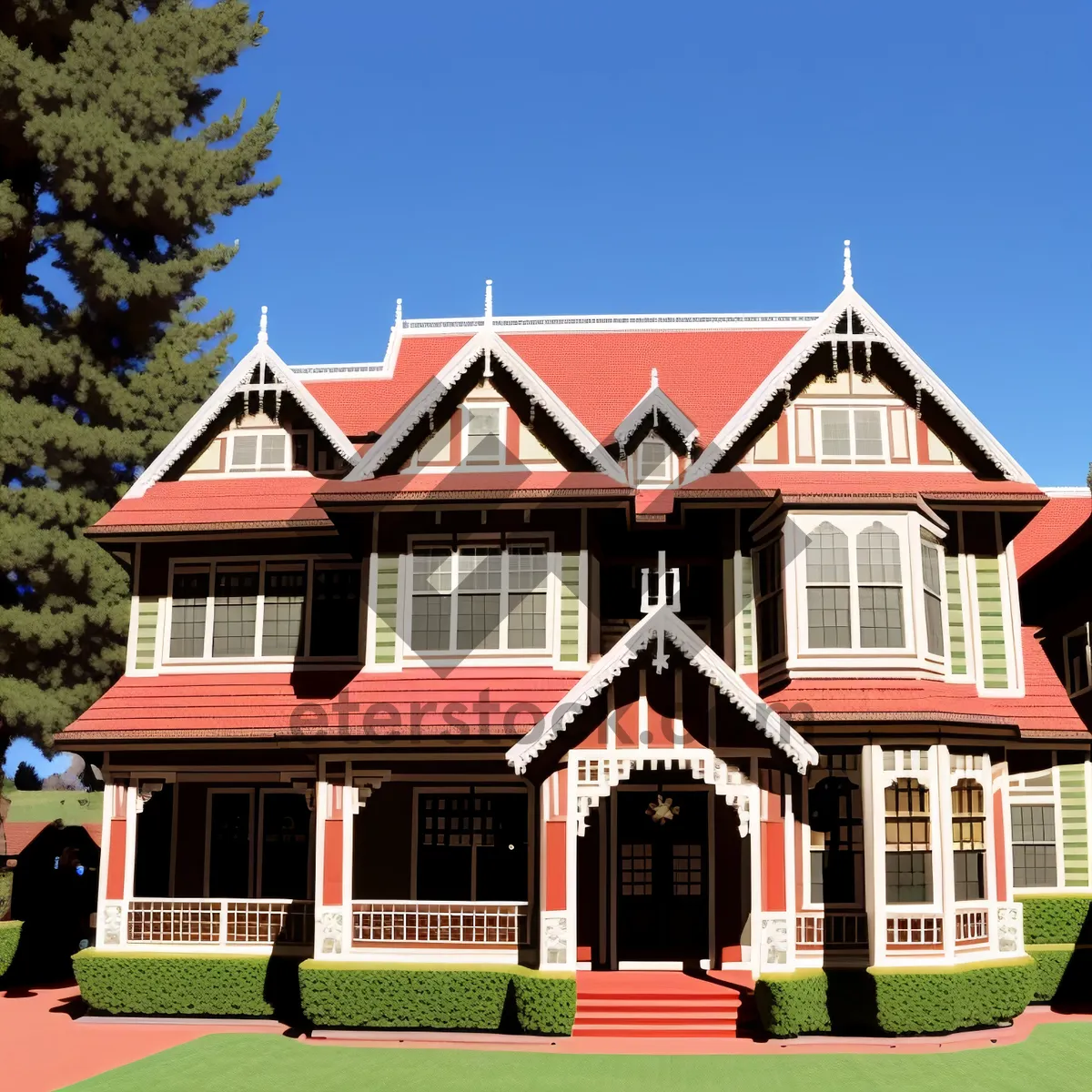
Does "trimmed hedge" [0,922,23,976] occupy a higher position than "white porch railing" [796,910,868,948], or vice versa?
"white porch railing" [796,910,868,948]

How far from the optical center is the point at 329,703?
2247 cm

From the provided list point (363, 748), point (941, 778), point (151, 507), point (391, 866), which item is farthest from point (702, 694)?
point (151, 507)

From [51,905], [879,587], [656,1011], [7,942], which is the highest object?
[879,587]

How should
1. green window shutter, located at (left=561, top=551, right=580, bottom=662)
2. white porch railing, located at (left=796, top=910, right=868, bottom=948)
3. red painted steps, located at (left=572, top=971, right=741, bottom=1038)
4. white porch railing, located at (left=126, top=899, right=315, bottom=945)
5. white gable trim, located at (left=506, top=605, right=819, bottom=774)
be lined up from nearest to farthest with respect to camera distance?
red painted steps, located at (left=572, top=971, right=741, bottom=1038)
white gable trim, located at (left=506, top=605, right=819, bottom=774)
white porch railing, located at (left=796, top=910, right=868, bottom=948)
white porch railing, located at (left=126, top=899, right=315, bottom=945)
green window shutter, located at (left=561, top=551, right=580, bottom=662)

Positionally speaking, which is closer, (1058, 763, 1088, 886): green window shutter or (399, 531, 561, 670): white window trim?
(399, 531, 561, 670): white window trim

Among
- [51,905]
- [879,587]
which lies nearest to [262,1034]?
[51,905]

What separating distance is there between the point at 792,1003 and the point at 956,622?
25.2ft

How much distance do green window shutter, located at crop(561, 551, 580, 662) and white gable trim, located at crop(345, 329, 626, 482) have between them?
1752 millimetres

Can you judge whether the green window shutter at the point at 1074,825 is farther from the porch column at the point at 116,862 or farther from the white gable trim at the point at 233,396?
the porch column at the point at 116,862

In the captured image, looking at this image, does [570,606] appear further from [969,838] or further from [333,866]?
[969,838]

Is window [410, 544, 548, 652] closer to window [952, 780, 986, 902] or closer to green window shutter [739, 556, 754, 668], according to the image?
green window shutter [739, 556, 754, 668]

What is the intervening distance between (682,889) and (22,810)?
74.2 metres

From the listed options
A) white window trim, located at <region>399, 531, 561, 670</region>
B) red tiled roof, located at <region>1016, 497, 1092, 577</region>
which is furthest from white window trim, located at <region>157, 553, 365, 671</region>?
red tiled roof, located at <region>1016, 497, 1092, 577</region>

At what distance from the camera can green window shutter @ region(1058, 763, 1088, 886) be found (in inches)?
969
